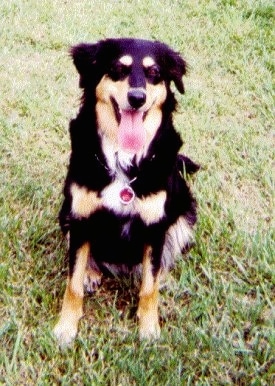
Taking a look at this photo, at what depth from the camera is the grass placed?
2.71 m

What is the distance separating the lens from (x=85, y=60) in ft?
9.16

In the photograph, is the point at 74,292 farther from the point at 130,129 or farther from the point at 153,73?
the point at 153,73

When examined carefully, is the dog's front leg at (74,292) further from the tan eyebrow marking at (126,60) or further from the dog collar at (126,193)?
the tan eyebrow marking at (126,60)

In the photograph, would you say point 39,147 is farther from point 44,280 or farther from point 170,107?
point 170,107

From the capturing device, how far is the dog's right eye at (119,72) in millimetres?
2674

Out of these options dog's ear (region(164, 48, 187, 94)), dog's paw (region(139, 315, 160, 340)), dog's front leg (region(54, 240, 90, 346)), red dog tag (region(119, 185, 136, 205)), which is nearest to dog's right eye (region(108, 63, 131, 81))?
dog's ear (region(164, 48, 187, 94))

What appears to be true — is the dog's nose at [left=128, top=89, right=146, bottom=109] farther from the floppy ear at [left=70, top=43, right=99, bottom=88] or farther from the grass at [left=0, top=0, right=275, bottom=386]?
the grass at [left=0, top=0, right=275, bottom=386]

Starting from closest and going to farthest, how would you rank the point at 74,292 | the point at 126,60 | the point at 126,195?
1. the point at 126,60
2. the point at 126,195
3. the point at 74,292

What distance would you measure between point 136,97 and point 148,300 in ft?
3.52

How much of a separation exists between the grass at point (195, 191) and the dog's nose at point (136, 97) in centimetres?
112

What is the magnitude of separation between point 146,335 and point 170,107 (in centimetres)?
115

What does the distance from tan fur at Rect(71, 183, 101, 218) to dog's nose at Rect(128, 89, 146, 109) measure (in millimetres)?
499

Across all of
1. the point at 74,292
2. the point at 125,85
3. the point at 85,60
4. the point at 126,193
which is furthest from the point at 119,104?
the point at 74,292

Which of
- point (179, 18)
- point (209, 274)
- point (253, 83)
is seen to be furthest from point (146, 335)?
point (179, 18)
